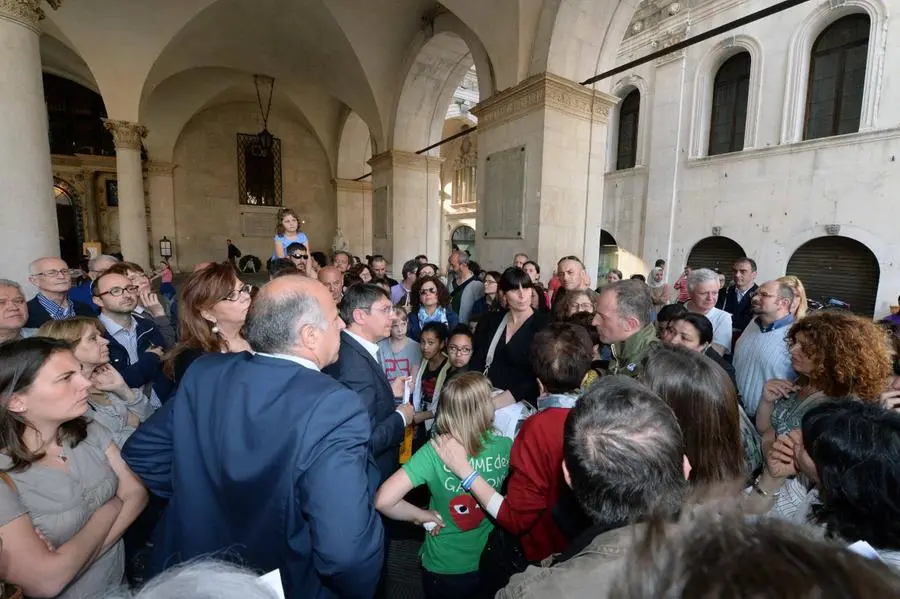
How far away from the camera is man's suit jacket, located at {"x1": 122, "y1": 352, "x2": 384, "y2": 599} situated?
1.12 meters

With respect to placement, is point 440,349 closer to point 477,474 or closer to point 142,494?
point 477,474

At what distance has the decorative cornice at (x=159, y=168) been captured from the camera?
1498 cm

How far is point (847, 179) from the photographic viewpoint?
9742mm

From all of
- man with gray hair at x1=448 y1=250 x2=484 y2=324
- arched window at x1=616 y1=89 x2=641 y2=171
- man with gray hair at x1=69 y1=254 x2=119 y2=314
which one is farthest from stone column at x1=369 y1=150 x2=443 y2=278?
arched window at x1=616 y1=89 x2=641 y2=171

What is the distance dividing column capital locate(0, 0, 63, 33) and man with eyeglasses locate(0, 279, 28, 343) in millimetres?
3137

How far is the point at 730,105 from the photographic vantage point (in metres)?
11.8

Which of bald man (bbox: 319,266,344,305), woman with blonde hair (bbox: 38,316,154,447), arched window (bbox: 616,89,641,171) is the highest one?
arched window (bbox: 616,89,641,171)

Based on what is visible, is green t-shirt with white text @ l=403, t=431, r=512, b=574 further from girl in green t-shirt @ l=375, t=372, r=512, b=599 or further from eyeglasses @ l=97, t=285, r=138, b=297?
eyeglasses @ l=97, t=285, r=138, b=297

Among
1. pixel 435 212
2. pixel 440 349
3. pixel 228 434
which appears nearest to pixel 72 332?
pixel 228 434

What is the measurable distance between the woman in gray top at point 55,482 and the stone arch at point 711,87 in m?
14.7

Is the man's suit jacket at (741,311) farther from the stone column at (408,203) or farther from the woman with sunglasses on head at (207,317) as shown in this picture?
the stone column at (408,203)

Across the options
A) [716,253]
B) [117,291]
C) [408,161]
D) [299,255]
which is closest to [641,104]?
[716,253]

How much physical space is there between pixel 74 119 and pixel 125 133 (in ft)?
30.8

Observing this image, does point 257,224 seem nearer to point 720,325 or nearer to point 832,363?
point 720,325
